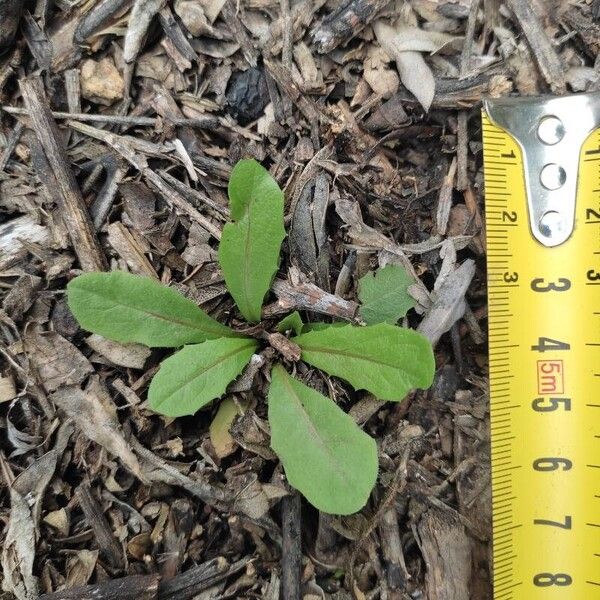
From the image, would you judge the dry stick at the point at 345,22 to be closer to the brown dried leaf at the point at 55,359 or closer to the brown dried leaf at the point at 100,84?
the brown dried leaf at the point at 100,84

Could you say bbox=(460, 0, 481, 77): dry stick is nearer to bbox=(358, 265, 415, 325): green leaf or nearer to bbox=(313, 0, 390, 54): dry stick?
bbox=(313, 0, 390, 54): dry stick

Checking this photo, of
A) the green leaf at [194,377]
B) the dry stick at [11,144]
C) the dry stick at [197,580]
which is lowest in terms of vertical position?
the dry stick at [197,580]

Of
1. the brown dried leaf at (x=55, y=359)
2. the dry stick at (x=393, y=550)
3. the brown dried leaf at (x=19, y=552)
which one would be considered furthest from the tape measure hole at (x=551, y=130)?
the brown dried leaf at (x=19, y=552)

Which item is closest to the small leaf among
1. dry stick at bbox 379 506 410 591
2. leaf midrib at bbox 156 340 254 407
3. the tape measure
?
leaf midrib at bbox 156 340 254 407

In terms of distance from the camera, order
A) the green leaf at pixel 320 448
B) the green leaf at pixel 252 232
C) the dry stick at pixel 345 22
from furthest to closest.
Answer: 1. the dry stick at pixel 345 22
2. the green leaf at pixel 252 232
3. the green leaf at pixel 320 448

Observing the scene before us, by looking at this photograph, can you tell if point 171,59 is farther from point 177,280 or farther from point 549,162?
point 549,162

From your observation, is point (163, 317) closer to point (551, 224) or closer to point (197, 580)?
point (197, 580)
